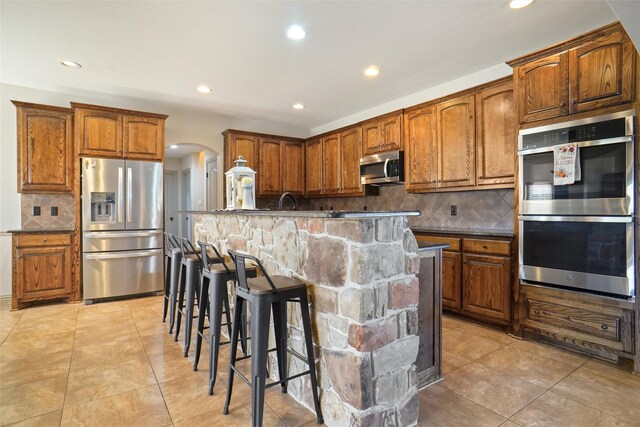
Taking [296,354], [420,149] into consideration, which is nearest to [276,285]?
[296,354]

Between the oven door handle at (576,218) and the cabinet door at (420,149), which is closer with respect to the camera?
the oven door handle at (576,218)

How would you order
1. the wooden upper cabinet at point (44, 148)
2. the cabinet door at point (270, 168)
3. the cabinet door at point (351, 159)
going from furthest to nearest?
the cabinet door at point (270, 168)
the cabinet door at point (351, 159)
the wooden upper cabinet at point (44, 148)

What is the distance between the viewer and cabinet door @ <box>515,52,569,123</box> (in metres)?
2.61

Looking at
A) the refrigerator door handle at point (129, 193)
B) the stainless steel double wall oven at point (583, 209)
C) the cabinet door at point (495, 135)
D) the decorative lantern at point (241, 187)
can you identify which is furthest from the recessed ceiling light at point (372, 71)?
the refrigerator door handle at point (129, 193)

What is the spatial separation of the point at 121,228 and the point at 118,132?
1235mm

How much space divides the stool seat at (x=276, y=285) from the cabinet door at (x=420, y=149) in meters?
2.72

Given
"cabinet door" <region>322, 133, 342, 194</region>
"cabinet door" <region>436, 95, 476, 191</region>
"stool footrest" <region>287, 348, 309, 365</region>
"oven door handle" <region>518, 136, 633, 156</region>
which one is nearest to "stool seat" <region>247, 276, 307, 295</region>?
"stool footrest" <region>287, 348, 309, 365</region>

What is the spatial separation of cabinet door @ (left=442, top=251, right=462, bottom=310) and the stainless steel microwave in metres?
1.32

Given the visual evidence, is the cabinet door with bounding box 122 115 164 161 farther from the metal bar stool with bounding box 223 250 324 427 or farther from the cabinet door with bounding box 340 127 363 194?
the metal bar stool with bounding box 223 250 324 427

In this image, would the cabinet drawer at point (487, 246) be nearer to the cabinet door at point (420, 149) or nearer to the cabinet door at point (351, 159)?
the cabinet door at point (420, 149)

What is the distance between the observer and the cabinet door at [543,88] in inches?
103

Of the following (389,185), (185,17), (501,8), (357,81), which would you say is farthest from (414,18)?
(389,185)

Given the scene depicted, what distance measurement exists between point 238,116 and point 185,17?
A: 2.89 metres

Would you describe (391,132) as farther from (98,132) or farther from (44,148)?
(44,148)
